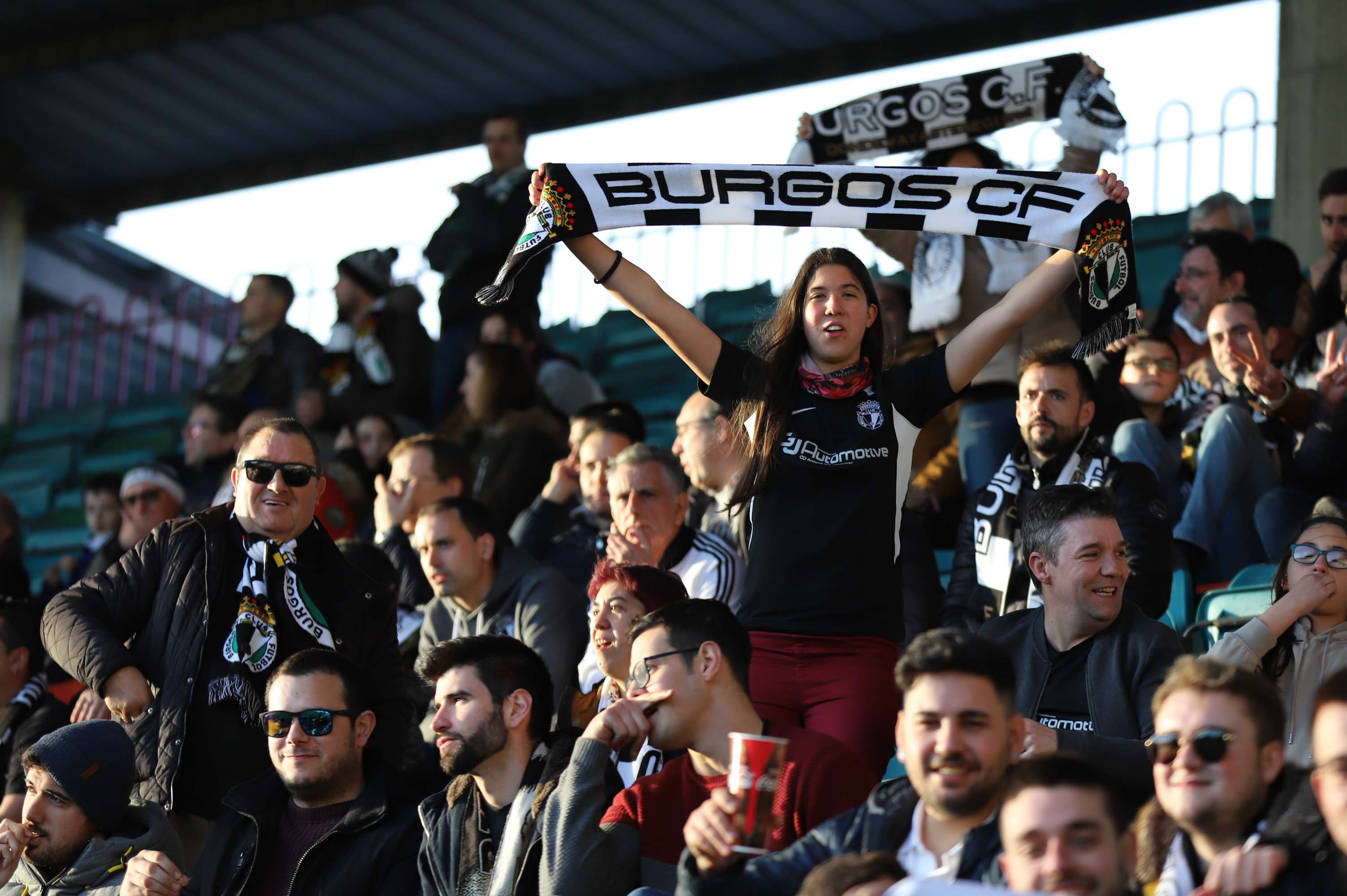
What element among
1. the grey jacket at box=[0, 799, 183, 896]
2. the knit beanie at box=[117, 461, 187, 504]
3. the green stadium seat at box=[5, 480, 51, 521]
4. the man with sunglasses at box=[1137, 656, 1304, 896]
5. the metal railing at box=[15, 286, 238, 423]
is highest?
the metal railing at box=[15, 286, 238, 423]

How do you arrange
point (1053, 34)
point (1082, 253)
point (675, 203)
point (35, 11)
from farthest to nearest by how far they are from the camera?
point (35, 11) < point (1053, 34) < point (675, 203) < point (1082, 253)

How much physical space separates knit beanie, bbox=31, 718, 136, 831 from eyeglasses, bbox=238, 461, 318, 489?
34.4 inches

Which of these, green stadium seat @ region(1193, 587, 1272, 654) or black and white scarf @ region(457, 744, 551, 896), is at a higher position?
green stadium seat @ region(1193, 587, 1272, 654)

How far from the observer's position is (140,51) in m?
13.7

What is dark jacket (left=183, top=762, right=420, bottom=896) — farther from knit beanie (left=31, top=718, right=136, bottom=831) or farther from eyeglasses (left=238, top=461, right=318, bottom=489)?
eyeglasses (left=238, top=461, right=318, bottom=489)

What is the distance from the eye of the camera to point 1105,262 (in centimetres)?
495

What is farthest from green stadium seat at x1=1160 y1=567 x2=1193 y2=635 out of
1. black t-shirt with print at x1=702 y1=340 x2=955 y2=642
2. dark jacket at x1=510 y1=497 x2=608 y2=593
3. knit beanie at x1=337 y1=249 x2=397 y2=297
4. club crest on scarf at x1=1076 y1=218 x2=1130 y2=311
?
knit beanie at x1=337 y1=249 x2=397 y2=297

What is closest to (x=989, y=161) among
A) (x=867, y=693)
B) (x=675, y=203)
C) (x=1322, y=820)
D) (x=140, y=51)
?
(x=675, y=203)

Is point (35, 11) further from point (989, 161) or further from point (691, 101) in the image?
point (989, 161)

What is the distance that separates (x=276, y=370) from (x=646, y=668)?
653 centimetres

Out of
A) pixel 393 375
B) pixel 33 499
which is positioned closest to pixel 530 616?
pixel 393 375

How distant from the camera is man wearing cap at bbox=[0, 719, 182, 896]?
5309mm

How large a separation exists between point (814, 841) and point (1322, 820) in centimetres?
102

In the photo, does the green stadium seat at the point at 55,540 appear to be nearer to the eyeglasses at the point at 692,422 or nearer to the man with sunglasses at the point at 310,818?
the eyeglasses at the point at 692,422
